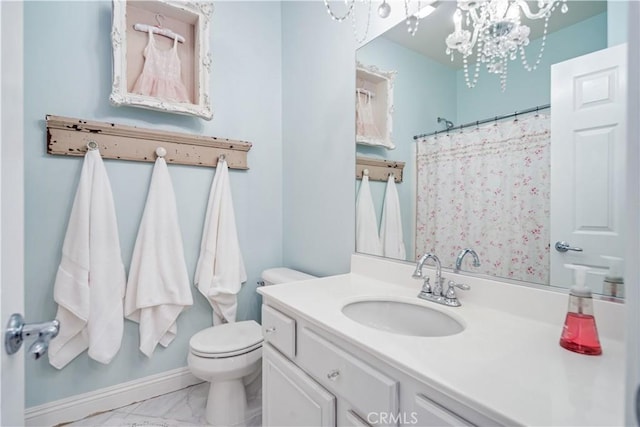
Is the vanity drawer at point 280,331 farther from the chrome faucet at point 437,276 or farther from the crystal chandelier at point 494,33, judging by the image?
the crystal chandelier at point 494,33

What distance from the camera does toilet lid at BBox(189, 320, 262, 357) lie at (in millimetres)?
1467

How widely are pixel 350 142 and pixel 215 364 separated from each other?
1300mm

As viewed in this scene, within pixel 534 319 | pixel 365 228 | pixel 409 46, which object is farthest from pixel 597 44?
pixel 365 228

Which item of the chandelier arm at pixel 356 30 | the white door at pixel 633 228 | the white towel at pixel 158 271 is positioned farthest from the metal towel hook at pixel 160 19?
the white door at pixel 633 228

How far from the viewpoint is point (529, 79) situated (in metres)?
0.98

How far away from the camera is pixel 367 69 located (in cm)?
153

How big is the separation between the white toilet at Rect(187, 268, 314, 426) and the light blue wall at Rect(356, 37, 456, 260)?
3.07 feet

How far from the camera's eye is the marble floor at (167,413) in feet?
5.04

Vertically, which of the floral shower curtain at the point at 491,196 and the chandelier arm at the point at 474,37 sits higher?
the chandelier arm at the point at 474,37

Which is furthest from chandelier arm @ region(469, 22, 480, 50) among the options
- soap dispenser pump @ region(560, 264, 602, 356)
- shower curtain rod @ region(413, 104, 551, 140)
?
soap dispenser pump @ region(560, 264, 602, 356)

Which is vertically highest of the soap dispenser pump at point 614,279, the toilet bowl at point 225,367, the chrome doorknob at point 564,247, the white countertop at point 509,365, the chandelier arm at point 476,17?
the chandelier arm at point 476,17

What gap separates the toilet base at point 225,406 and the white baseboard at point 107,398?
396mm

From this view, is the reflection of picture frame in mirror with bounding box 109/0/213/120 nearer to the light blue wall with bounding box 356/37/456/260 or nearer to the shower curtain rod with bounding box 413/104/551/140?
the light blue wall with bounding box 356/37/456/260

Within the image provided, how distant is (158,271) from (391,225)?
1.29 metres
